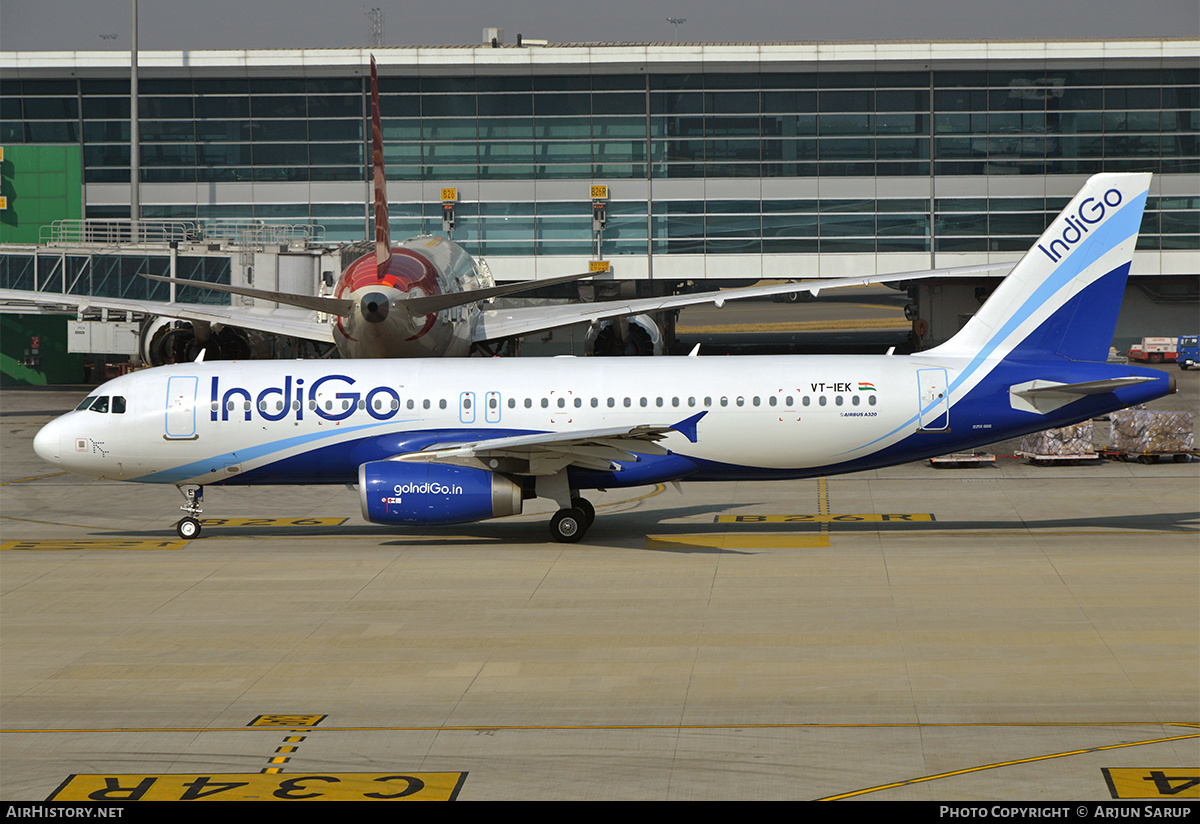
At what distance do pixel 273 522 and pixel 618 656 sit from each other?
14.1m

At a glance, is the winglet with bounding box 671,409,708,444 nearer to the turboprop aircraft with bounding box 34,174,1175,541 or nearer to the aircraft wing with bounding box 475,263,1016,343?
the turboprop aircraft with bounding box 34,174,1175,541

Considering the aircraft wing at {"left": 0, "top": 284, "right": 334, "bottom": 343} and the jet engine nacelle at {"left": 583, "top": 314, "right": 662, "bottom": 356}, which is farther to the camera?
the jet engine nacelle at {"left": 583, "top": 314, "right": 662, "bottom": 356}

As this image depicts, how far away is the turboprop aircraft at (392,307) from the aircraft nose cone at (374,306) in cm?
3

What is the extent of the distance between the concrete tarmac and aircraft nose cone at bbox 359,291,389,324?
8751 millimetres

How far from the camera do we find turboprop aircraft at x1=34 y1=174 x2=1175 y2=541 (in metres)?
24.2

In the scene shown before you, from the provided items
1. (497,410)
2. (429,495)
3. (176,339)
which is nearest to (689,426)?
(497,410)

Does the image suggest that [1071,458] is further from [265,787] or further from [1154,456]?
[265,787]

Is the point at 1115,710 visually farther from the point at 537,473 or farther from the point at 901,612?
the point at 537,473

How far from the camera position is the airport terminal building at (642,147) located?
67.4m

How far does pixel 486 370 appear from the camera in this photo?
2550 cm

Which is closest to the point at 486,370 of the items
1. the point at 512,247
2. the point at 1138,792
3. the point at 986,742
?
the point at 986,742

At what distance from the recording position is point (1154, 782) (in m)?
11.4

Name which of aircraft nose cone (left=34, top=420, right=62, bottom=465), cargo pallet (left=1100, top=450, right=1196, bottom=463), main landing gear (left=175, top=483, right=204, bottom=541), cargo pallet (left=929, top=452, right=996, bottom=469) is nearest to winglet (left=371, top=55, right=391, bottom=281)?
main landing gear (left=175, top=483, right=204, bottom=541)

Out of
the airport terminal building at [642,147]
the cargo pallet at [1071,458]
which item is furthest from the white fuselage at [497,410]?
the airport terminal building at [642,147]
